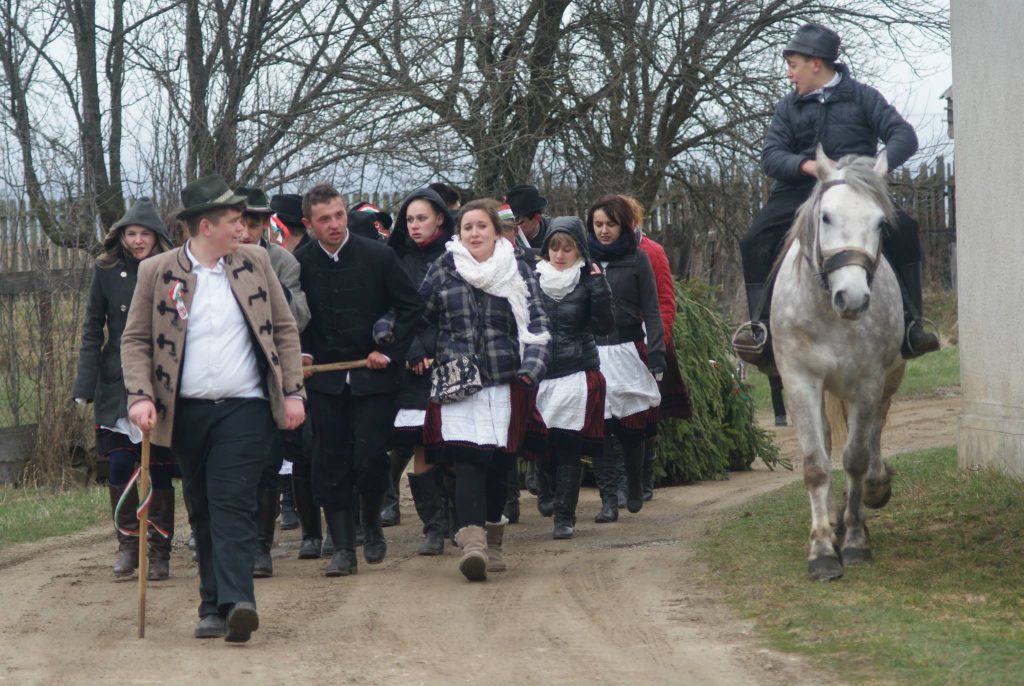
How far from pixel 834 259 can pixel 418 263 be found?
2.81 meters

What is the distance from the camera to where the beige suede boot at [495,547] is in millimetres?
7410

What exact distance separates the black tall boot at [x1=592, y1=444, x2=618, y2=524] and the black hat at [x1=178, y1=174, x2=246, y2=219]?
4.21 m

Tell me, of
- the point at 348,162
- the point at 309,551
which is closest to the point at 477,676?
the point at 309,551

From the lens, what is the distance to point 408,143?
48.3 ft

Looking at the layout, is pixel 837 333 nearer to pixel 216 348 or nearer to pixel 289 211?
pixel 216 348

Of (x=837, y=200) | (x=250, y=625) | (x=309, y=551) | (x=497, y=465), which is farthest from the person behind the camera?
(x=309, y=551)

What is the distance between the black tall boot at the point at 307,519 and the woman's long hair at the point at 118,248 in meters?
1.57

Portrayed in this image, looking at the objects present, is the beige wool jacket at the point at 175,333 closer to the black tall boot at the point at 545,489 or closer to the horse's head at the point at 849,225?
the horse's head at the point at 849,225

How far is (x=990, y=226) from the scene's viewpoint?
9.35 meters

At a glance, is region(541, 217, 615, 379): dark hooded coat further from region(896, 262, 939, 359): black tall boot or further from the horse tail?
region(896, 262, 939, 359): black tall boot

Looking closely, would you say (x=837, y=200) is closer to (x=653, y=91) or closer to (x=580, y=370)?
(x=580, y=370)

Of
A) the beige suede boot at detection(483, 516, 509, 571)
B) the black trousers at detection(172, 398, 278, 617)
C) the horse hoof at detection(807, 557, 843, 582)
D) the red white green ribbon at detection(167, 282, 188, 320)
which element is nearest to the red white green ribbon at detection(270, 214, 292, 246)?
the beige suede boot at detection(483, 516, 509, 571)

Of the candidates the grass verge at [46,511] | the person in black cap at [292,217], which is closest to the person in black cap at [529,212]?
the person in black cap at [292,217]

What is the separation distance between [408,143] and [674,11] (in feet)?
15.7
